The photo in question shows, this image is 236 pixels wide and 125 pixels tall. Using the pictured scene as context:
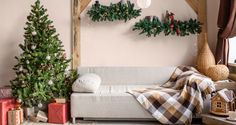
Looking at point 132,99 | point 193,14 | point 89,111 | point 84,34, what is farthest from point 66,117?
point 193,14

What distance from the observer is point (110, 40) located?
4.54m

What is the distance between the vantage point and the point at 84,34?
4.52 meters

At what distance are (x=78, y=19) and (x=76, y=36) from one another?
26 centimetres

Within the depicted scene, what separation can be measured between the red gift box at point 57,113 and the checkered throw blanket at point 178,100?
0.94 metres

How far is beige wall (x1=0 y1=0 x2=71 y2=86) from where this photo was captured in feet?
14.6

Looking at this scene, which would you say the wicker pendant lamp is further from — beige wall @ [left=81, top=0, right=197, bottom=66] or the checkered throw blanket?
the checkered throw blanket

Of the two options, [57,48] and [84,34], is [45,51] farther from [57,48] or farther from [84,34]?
[84,34]

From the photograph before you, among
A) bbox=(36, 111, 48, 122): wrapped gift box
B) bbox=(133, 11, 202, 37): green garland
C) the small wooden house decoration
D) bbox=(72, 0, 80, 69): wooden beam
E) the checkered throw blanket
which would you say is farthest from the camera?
bbox=(72, 0, 80, 69): wooden beam

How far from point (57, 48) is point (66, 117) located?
0.95 m

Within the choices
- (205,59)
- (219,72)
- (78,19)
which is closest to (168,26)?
(205,59)

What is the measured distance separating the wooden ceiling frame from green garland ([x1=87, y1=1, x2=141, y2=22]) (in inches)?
8.8

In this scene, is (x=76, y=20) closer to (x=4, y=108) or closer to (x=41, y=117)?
(x=41, y=117)

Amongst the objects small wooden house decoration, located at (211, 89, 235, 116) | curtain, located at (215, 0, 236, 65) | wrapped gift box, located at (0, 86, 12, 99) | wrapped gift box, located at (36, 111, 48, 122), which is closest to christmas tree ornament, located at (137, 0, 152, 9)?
curtain, located at (215, 0, 236, 65)

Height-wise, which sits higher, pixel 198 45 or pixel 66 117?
pixel 198 45
